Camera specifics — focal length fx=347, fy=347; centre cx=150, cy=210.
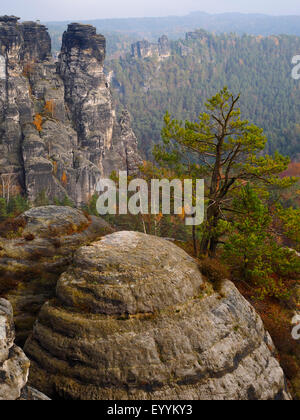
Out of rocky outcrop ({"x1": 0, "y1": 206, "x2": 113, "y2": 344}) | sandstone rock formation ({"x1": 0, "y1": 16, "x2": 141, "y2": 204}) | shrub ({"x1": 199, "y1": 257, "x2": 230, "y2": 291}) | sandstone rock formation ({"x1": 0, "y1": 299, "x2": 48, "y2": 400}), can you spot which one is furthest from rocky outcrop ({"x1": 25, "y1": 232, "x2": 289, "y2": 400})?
sandstone rock formation ({"x1": 0, "y1": 16, "x2": 141, "y2": 204})

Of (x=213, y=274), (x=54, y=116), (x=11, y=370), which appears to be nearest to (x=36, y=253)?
(x=11, y=370)

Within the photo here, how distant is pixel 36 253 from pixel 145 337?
710cm

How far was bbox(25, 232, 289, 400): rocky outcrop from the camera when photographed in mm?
9484

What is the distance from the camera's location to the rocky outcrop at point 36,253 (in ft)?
42.7

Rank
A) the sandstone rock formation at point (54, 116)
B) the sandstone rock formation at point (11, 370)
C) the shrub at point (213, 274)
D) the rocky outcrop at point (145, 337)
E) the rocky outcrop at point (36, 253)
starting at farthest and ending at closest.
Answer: the sandstone rock formation at point (54, 116) < the rocky outcrop at point (36, 253) < the shrub at point (213, 274) < the rocky outcrop at point (145, 337) < the sandstone rock formation at point (11, 370)

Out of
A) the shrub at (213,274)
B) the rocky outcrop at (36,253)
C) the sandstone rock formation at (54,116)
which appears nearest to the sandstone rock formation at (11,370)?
the rocky outcrop at (36,253)

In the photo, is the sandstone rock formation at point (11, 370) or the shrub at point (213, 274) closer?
the sandstone rock formation at point (11, 370)

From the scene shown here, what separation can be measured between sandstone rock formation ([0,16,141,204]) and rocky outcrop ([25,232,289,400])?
56747 millimetres

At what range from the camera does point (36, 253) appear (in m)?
14.9

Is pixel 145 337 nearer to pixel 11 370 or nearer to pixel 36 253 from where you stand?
pixel 11 370

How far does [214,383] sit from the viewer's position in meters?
9.87

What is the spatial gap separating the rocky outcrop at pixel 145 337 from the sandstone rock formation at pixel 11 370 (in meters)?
1.51

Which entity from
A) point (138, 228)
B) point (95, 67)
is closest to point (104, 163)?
point (95, 67)

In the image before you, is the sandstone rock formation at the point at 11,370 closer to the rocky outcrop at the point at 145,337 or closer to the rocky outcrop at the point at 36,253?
the rocky outcrop at the point at 145,337
